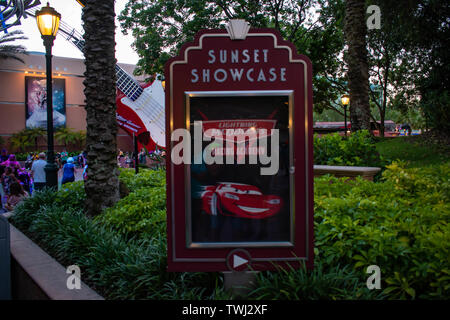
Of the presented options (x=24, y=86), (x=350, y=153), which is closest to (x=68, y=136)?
(x=24, y=86)

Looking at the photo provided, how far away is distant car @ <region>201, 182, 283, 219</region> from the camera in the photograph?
255cm

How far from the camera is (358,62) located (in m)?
9.23

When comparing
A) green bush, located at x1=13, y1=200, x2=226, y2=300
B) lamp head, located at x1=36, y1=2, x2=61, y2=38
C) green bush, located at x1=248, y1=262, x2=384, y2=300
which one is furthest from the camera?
lamp head, located at x1=36, y1=2, x2=61, y2=38

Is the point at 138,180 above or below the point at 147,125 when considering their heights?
below

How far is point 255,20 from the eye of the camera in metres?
18.6

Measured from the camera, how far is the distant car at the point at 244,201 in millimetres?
2549

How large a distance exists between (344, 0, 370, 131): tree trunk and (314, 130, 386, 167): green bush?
6.38 ft

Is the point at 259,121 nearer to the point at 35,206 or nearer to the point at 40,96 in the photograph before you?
the point at 35,206

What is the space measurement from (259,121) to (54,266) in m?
2.90

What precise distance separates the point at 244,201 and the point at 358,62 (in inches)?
313

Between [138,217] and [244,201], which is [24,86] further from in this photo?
[244,201]

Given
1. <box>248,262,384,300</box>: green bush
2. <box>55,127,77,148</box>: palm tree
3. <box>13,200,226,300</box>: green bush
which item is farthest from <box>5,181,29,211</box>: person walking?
<box>55,127,77,148</box>: palm tree

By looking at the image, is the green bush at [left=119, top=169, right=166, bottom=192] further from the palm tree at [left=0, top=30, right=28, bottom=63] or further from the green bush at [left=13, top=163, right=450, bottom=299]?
A: the palm tree at [left=0, top=30, right=28, bottom=63]
